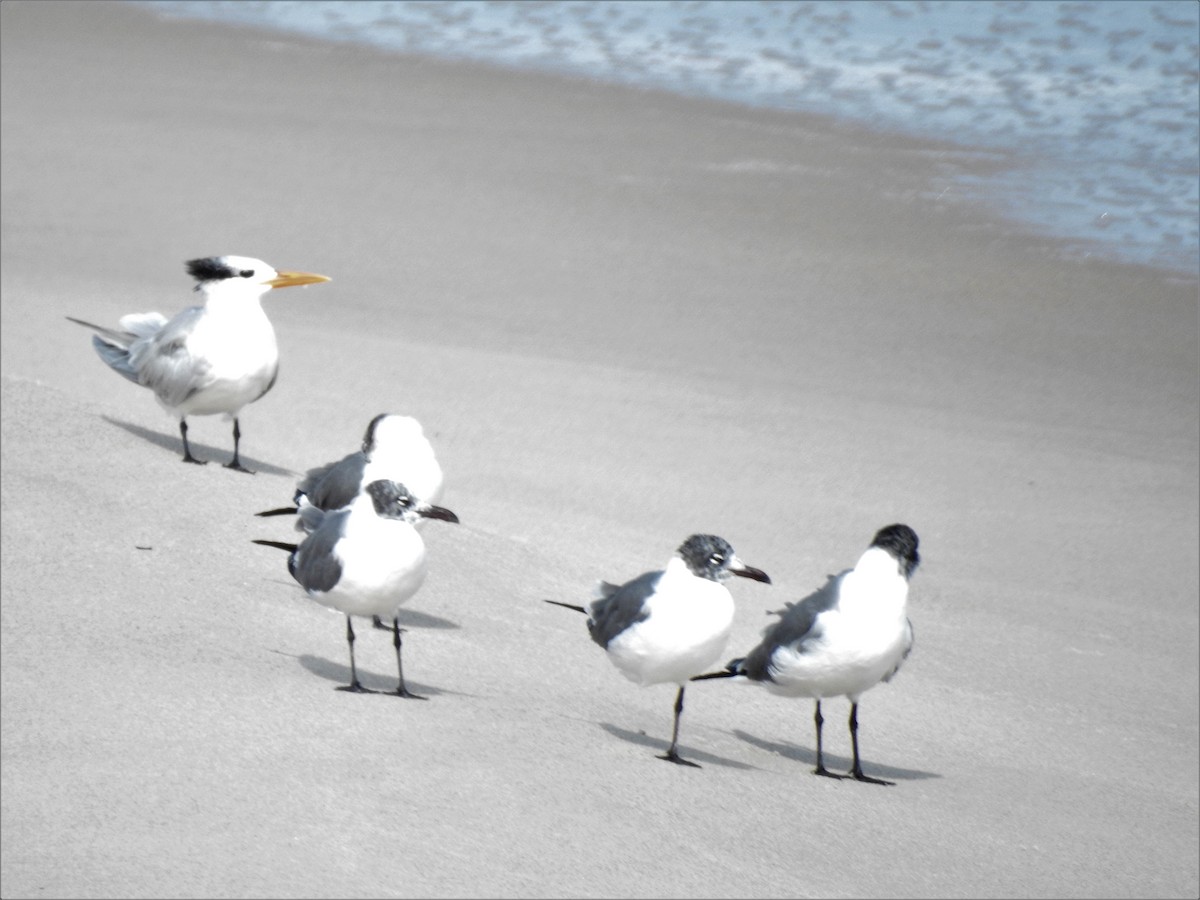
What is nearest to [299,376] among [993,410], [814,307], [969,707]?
[814,307]

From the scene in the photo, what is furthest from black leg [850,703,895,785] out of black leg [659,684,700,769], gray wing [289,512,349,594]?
gray wing [289,512,349,594]

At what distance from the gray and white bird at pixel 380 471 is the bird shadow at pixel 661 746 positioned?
3.24 feet

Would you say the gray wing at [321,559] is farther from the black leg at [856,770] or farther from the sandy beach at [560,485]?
the black leg at [856,770]

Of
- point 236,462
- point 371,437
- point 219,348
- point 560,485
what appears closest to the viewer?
point 371,437

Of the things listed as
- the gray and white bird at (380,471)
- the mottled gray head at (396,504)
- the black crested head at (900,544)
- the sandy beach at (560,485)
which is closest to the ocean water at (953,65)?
the sandy beach at (560,485)

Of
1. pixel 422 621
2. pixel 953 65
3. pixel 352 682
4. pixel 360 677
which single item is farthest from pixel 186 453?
pixel 953 65

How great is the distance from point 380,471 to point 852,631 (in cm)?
153

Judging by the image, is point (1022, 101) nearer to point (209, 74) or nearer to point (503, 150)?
point (503, 150)

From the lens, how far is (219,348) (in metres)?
5.66

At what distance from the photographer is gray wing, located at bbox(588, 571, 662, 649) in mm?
4062

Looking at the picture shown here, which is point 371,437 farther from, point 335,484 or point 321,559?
point 321,559

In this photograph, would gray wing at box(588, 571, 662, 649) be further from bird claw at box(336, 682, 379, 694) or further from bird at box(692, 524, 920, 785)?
bird claw at box(336, 682, 379, 694)

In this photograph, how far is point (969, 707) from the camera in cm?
501

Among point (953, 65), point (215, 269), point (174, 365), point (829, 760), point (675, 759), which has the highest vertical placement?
point (953, 65)
